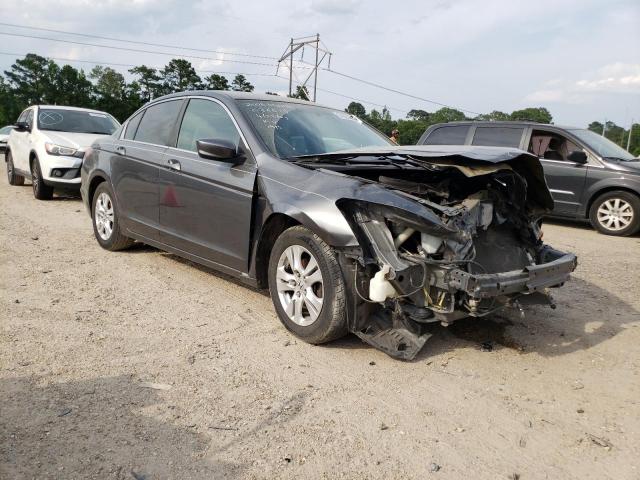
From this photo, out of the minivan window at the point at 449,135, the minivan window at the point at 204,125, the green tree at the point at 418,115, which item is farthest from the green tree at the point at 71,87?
the minivan window at the point at 204,125

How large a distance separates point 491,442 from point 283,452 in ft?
3.52

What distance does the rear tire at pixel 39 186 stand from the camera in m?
9.99

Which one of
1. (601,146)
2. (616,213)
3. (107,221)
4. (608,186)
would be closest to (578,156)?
(608,186)

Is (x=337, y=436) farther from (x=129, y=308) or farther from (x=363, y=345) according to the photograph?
(x=129, y=308)

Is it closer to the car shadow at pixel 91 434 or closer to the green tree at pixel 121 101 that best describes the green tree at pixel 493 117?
the car shadow at pixel 91 434

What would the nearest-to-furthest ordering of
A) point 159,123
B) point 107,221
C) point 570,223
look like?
1. point 159,123
2. point 107,221
3. point 570,223

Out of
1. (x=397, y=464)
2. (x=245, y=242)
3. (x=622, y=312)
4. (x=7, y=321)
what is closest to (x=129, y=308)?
(x=7, y=321)

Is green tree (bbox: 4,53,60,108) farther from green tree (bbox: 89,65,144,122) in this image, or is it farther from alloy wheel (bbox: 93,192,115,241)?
alloy wheel (bbox: 93,192,115,241)

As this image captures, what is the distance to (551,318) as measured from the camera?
4656mm

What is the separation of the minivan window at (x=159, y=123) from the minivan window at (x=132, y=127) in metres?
0.08

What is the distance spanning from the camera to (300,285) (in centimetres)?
389

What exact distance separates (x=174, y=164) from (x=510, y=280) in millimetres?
3122

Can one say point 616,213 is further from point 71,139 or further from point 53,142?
point 53,142

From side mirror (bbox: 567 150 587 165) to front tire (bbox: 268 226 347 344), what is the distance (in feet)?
22.7
